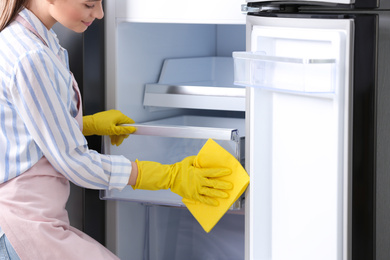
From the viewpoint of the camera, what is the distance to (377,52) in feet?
4.41

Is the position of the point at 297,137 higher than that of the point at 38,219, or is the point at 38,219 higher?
the point at 297,137

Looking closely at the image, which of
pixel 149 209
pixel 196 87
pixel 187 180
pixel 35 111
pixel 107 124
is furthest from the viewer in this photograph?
pixel 149 209

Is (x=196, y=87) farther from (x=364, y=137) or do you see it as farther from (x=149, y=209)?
(x=364, y=137)

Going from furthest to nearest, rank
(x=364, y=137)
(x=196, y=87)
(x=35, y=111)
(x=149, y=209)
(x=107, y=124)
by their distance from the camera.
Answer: (x=149, y=209) → (x=196, y=87) → (x=107, y=124) → (x=35, y=111) → (x=364, y=137)

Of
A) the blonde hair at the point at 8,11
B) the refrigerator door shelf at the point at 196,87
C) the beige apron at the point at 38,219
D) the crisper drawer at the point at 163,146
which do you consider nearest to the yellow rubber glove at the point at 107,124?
the crisper drawer at the point at 163,146

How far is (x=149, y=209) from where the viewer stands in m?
2.11

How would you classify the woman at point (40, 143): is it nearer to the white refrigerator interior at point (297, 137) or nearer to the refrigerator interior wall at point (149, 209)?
the white refrigerator interior at point (297, 137)

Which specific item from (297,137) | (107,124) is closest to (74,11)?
(107,124)

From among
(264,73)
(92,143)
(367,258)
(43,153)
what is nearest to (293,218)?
(367,258)

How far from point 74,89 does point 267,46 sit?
499 millimetres

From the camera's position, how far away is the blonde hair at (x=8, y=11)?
159 cm

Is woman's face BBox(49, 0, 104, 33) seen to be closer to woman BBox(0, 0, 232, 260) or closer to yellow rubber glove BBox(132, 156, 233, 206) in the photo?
woman BBox(0, 0, 232, 260)

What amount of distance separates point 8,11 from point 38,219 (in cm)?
48

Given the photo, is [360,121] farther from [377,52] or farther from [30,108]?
[30,108]
